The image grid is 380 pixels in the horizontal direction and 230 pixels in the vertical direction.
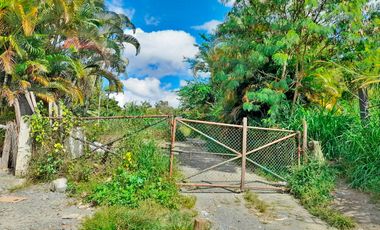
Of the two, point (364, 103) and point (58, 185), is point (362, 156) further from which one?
point (58, 185)

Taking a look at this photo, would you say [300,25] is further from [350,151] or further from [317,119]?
→ [350,151]

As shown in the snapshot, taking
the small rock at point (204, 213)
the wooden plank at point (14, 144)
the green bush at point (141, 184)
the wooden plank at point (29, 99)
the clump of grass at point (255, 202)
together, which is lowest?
the small rock at point (204, 213)

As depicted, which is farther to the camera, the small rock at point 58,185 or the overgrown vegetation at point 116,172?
the small rock at point 58,185

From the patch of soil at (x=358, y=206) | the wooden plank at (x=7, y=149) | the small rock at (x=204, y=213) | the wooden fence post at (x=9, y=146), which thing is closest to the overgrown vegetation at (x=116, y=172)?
the small rock at (x=204, y=213)

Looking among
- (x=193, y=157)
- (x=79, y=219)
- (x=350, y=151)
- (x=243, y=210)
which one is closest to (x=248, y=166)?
(x=193, y=157)

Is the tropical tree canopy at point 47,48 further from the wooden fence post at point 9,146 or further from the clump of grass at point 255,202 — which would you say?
the clump of grass at point 255,202

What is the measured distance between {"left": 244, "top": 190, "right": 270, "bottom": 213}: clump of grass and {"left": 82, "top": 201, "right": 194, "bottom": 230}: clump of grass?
1.69 metres

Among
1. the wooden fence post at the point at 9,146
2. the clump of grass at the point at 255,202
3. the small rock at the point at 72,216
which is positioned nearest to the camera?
the small rock at the point at 72,216

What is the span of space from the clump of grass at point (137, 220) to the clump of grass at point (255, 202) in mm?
1694

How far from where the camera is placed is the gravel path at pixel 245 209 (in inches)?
284

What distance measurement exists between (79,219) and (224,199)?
129 inches

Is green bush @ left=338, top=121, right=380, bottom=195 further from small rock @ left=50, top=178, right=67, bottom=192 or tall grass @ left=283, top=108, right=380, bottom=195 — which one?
small rock @ left=50, top=178, right=67, bottom=192

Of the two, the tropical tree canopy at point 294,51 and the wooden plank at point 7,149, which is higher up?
the tropical tree canopy at point 294,51

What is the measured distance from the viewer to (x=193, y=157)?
43.0 feet
